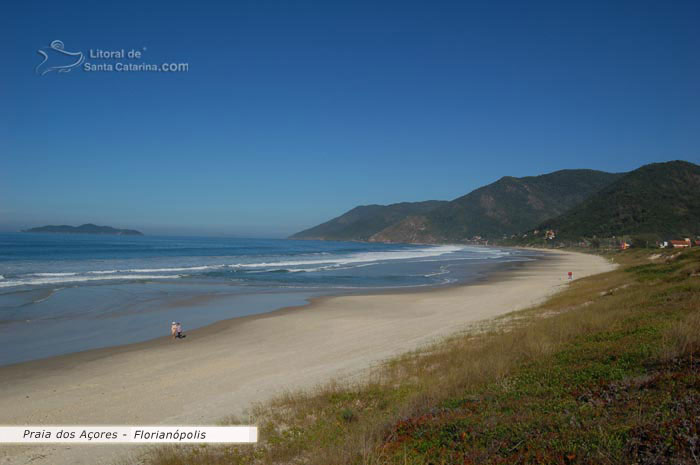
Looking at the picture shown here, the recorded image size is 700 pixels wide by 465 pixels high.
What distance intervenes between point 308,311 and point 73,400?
471 inches

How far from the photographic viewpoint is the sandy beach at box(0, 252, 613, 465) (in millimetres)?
7805

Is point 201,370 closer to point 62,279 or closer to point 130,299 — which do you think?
point 130,299

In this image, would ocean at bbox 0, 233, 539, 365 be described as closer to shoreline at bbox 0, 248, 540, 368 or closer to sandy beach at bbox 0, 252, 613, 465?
shoreline at bbox 0, 248, 540, 368

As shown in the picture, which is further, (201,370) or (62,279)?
(62,279)

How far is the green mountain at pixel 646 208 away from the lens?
9112 cm

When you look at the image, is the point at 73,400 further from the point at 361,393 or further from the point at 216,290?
the point at 216,290
